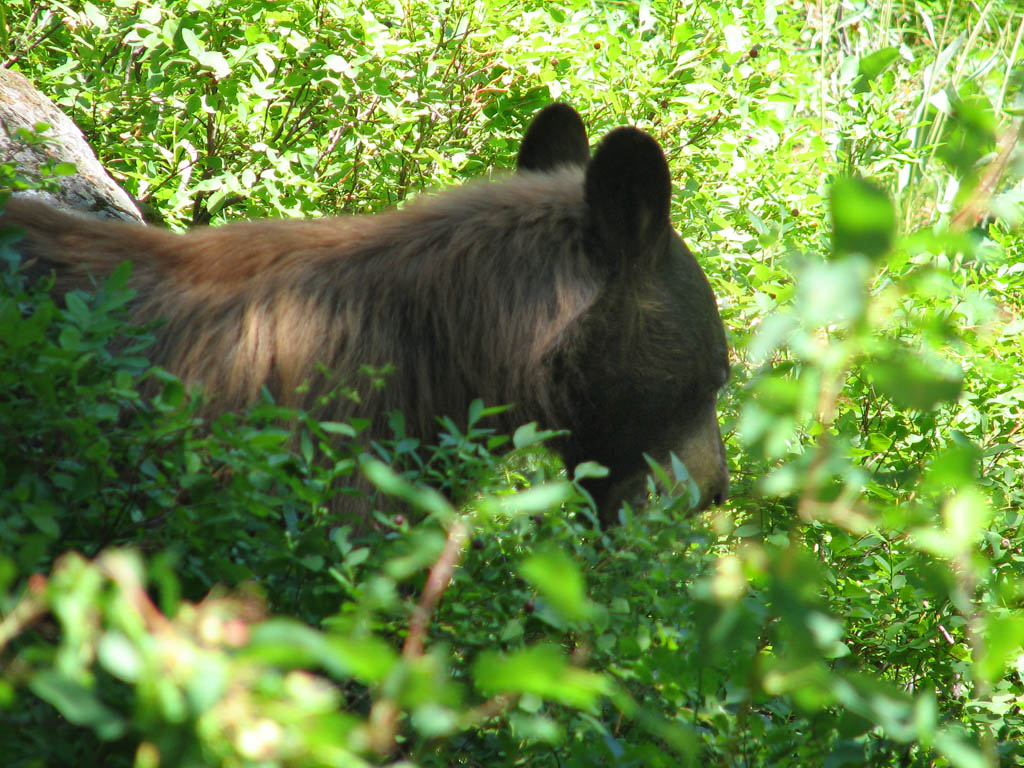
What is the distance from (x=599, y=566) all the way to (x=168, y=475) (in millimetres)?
923

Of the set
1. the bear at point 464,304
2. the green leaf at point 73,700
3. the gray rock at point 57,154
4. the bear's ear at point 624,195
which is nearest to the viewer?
the green leaf at point 73,700

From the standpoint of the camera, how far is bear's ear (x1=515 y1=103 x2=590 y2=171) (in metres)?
3.83

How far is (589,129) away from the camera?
5363mm

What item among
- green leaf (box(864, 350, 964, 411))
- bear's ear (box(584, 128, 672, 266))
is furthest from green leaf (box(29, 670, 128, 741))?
bear's ear (box(584, 128, 672, 266))

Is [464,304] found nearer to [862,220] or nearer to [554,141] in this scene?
[554,141]

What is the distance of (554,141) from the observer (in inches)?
152

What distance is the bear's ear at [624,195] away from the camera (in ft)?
9.59

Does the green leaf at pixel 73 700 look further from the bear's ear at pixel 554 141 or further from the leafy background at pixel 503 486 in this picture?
the bear's ear at pixel 554 141

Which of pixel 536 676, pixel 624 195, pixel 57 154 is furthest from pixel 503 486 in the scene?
pixel 57 154

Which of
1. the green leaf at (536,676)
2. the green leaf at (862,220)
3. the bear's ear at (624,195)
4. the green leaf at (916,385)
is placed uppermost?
the green leaf at (862,220)

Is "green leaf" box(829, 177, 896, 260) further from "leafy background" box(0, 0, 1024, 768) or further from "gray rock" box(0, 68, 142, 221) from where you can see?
"gray rock" box(0, 68, 142, 221)

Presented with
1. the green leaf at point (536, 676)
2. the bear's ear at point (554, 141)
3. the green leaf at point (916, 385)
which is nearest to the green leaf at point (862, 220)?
the green leaf at point (916, 385)

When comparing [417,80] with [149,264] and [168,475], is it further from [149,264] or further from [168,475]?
[168,475]

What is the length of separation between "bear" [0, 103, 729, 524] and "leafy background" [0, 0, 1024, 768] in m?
0.18
